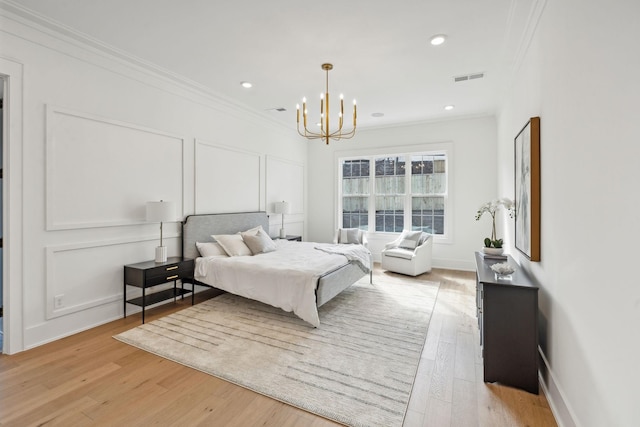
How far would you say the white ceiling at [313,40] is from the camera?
2.61 m

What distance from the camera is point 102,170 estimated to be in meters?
3.33

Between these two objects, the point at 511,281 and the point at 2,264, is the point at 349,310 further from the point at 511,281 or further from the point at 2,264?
the point at 2,264

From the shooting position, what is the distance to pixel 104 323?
338cm

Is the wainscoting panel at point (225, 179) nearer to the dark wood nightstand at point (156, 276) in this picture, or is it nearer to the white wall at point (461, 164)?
the dark wood nightstand at point (156, 276)

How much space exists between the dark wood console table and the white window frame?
12.9ft

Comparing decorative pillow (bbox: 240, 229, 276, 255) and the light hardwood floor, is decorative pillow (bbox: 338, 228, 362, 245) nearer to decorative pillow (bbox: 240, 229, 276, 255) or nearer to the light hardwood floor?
decorative pillow (bbox: 240, 229, 276, 255)

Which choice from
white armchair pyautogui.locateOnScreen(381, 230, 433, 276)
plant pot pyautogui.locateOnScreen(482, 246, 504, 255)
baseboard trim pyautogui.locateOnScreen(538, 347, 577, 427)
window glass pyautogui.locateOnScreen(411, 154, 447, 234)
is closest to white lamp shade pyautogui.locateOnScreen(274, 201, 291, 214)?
white armchair pyautogui.locateOnScreen(381, 230, 433, 276)

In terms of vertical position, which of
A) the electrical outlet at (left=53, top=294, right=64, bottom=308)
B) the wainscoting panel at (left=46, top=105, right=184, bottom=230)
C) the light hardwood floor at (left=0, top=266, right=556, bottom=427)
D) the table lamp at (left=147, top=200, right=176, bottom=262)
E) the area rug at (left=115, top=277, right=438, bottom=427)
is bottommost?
the light hardwood floor at (left=0, top=266, right=556, bottom=427)

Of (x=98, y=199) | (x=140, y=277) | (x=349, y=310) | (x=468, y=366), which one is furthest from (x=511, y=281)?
(x=98, y=199)

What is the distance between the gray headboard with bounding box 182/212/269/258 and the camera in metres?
4.21

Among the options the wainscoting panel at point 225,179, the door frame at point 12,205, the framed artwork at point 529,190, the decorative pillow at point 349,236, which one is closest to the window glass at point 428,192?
the decorative pillow at point 349,236

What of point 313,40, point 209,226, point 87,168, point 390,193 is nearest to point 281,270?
point 209,226

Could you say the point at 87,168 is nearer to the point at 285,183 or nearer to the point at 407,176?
the point at 285,183

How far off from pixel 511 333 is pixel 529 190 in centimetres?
120
